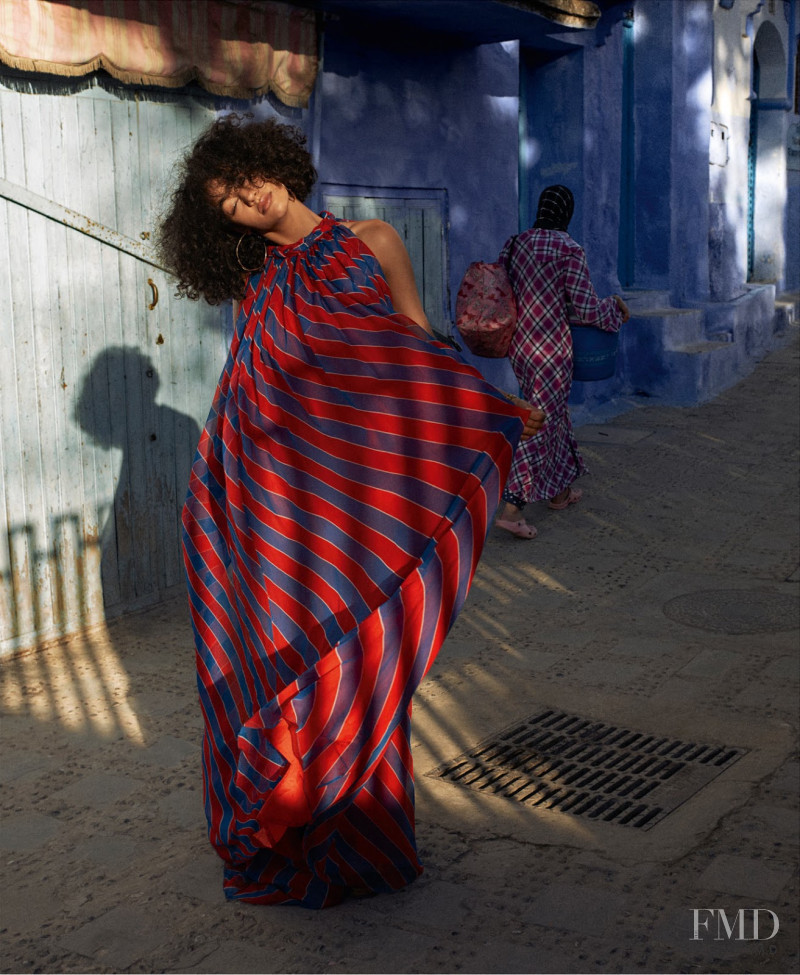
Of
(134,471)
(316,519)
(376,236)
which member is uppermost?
(376,236)

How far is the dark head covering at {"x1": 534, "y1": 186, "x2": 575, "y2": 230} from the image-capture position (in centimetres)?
752

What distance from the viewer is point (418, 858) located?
11.3ft

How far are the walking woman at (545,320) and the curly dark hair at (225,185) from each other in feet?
13.3

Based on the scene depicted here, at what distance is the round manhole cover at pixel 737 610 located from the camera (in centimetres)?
563

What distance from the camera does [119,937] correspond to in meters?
3.13

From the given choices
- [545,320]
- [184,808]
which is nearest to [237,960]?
[184,808]

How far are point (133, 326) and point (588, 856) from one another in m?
3.51

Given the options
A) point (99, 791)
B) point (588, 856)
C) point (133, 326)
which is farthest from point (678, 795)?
point (133, 326)

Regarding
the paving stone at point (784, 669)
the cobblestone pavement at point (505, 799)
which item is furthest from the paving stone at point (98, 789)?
the paving stone at point (784, 669)

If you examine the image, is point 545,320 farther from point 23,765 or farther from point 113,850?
point 113,850

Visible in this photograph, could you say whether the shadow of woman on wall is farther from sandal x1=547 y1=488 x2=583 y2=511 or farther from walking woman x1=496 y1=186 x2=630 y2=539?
sandal x1=547 y1=488 x2=583 y2=511

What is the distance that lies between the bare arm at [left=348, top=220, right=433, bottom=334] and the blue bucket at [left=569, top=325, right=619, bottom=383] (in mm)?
4244

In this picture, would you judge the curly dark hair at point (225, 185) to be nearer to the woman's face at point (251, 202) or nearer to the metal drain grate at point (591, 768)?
the woman's face at point (251, 202)

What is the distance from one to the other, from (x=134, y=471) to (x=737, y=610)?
3.03m
